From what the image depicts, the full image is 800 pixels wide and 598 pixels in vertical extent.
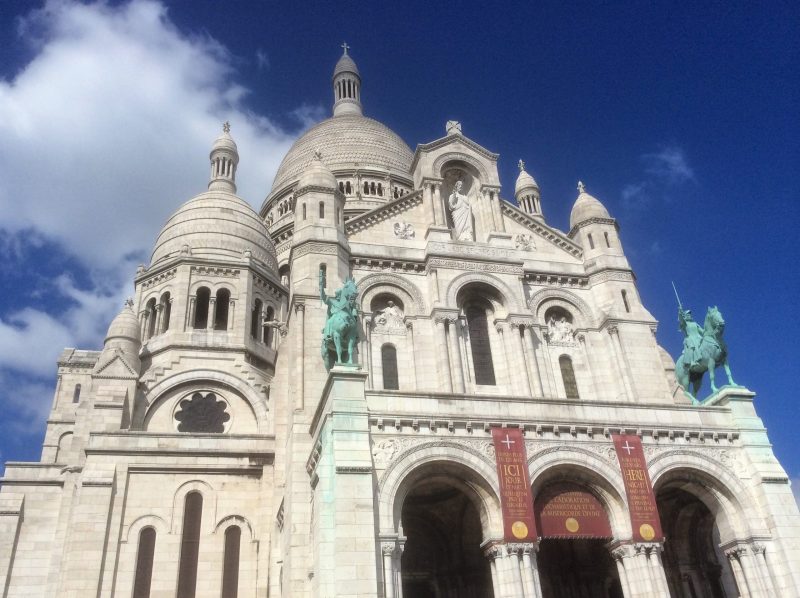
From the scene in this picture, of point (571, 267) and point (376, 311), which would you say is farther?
point (571, 267)

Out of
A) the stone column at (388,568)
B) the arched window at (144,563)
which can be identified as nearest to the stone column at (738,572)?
the stone column at (388,568)

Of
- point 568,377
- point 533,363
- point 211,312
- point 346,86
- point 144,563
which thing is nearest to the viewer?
point 144,563

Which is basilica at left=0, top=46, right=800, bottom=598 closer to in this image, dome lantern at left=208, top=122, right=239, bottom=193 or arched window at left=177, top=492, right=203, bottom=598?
arched window at left=177, top=492, right=203, bottom=598

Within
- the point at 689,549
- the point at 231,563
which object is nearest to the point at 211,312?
the point at 231,563

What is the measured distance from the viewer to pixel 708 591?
2361 cm

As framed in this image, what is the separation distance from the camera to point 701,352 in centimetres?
2486

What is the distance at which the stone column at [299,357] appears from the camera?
24.8 metres

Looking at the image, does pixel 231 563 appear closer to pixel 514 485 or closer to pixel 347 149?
pixel 514 485

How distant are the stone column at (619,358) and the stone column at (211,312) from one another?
727 inches

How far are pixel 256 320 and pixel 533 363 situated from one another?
1524 centimetres

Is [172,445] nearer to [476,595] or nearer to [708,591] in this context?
[476,595]

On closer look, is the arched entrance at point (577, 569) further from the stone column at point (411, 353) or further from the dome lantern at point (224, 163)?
the dome lantern at point (224, 163)

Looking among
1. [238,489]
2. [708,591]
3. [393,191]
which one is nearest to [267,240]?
[393,191]

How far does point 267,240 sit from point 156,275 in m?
6.99
